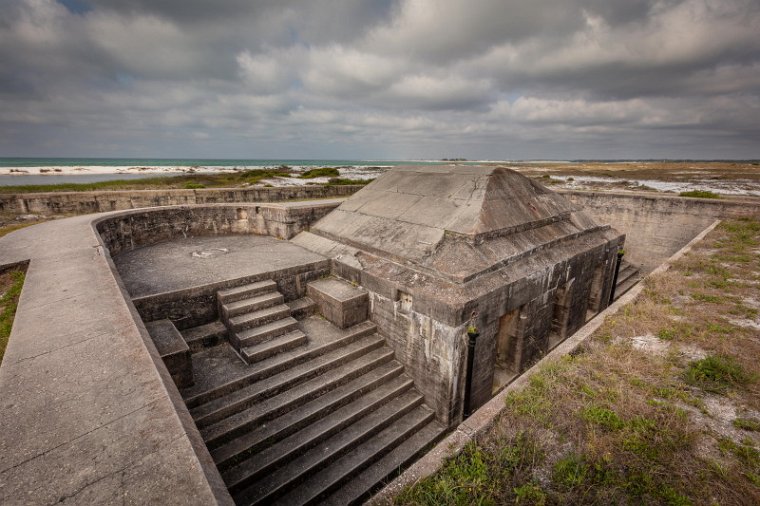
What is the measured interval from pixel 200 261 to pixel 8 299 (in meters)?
3.58

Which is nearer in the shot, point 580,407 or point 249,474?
point 580,407

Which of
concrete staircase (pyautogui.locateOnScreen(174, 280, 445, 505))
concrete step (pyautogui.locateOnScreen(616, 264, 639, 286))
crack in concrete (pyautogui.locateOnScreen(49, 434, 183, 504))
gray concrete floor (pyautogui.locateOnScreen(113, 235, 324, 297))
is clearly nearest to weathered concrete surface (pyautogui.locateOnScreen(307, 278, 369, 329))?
concrete staircase (pyautogui.locateOnScreen(174, 280, 445, 505))

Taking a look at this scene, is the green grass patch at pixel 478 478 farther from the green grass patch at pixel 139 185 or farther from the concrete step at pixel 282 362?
the green grass patch at pixel 139 185

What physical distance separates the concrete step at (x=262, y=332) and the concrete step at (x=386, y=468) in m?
2.76

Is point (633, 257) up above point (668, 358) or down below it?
below

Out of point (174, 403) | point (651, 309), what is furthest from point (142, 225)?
point (651, 309)

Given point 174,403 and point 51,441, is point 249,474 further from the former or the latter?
point 51,441

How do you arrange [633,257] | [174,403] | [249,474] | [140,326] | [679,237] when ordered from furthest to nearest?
[633,257] → [679,237] → [249,474] → [140,326] → [174,403]

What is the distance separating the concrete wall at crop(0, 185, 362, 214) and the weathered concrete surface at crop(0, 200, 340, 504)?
9611 millimetres

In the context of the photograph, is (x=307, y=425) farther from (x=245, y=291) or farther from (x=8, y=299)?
(x=8, y=299)

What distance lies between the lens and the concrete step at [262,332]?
609 cm

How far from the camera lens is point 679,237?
→ 15258 millimetres

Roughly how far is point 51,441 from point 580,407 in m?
4.91

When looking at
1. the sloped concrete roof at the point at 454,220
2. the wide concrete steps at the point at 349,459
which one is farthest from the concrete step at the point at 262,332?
the sloped concrete roof at the point at 454,220
